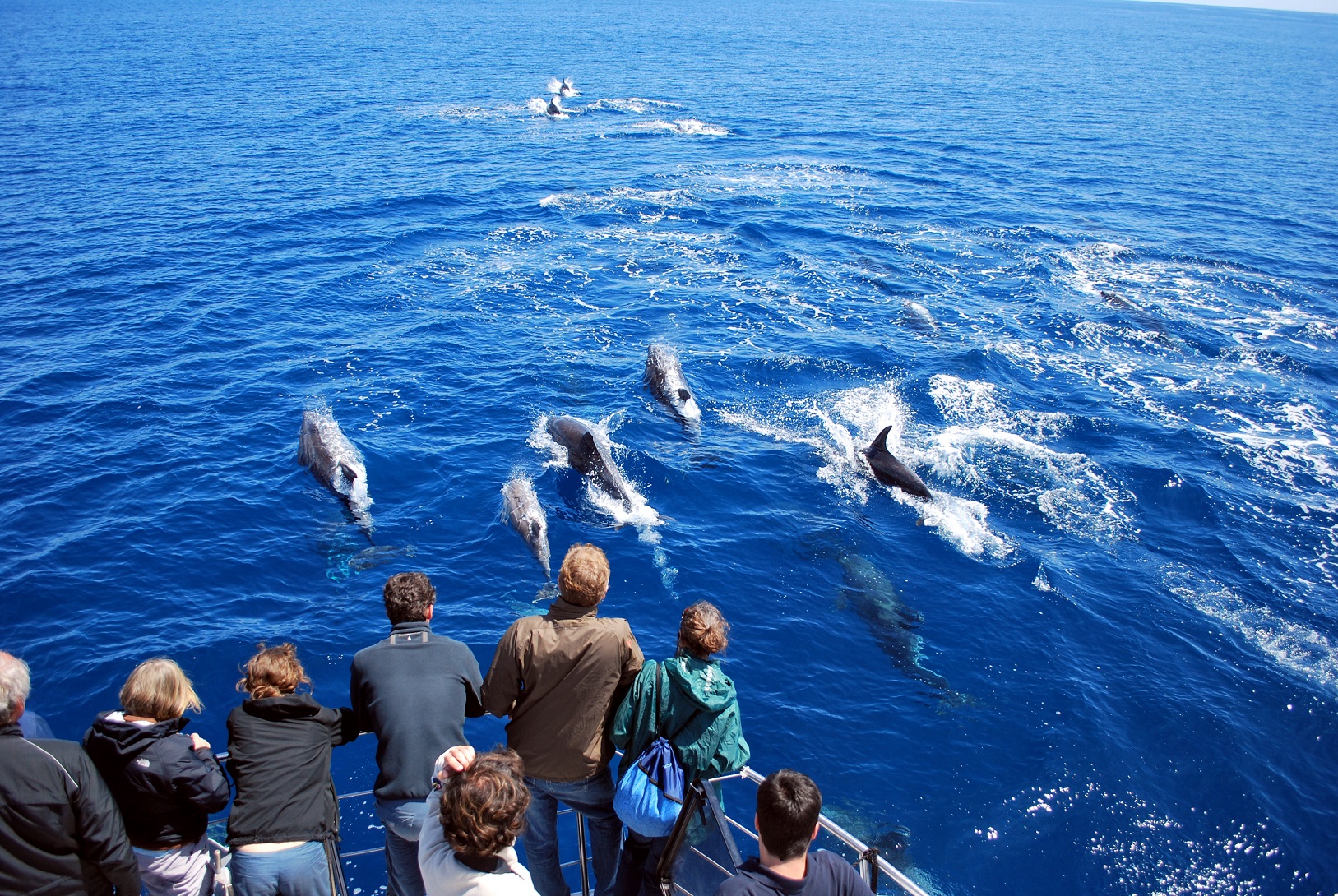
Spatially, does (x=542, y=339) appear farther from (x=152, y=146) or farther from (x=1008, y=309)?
(x=152, y=146)

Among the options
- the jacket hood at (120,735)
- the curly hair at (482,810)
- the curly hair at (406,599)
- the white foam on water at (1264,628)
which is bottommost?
the white foam on water at (1264,628)

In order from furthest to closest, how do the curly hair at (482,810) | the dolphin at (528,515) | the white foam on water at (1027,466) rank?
1. the white foam on water at (1027,466)
2. the dolphin at (528,515)
3. the curly hair at (482,810)

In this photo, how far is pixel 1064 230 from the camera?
128 ft

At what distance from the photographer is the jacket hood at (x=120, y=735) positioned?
5484 millimetres

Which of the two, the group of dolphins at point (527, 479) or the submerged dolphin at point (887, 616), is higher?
the group of dolphins at point (527, 479)

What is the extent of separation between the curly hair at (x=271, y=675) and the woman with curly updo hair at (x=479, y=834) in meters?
1.92

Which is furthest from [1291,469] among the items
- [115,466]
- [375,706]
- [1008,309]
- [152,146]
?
[152,146]

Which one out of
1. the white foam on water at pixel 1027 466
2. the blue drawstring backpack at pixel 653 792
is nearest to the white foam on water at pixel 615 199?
the white foam on water at pixel 1027 466

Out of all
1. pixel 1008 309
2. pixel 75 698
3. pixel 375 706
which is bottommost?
pixel 75 698

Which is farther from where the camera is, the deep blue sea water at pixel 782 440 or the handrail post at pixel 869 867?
the deep blue sea water at pixel 782 440

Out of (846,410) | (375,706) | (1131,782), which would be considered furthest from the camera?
(846,410)

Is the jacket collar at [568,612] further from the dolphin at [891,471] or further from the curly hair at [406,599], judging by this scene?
the dolphin at [891,471]

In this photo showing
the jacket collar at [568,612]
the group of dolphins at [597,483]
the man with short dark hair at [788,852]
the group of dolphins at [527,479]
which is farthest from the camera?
the group of dolphins at [527,479]

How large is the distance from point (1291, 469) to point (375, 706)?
23.3 m
